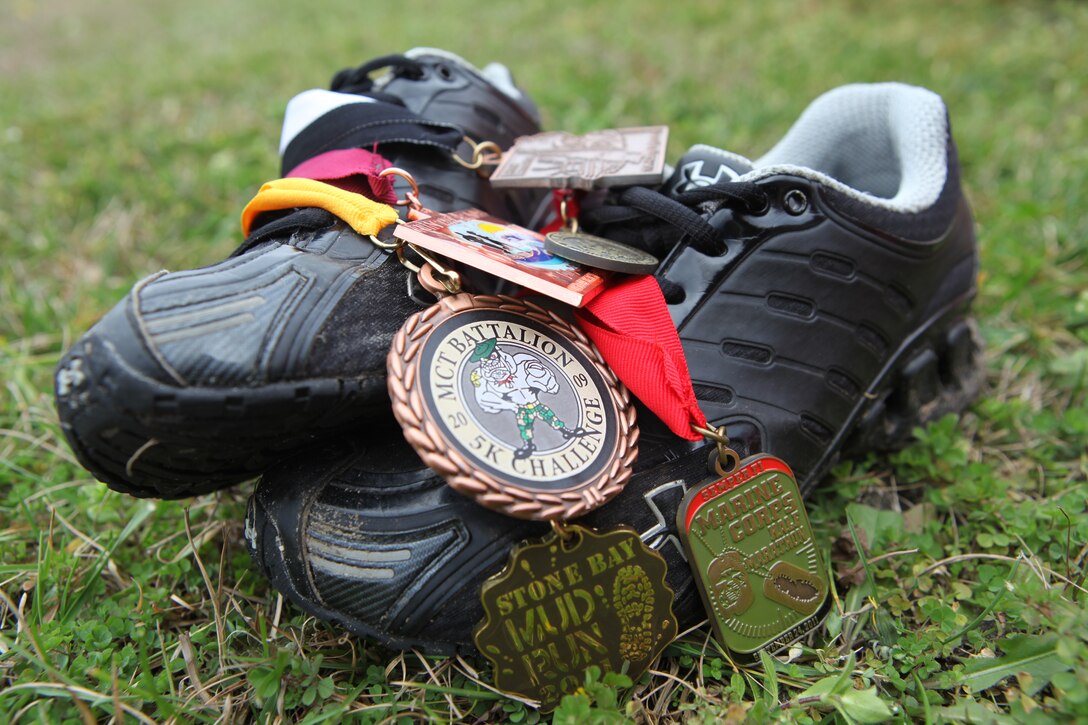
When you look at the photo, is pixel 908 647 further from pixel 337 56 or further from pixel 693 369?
pixel 337 56

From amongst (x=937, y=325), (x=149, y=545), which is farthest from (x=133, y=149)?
(x=937, y=325)

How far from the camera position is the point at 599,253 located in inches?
46.3

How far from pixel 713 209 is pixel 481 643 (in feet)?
2.43

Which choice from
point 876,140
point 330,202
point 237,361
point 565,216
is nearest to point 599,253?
point 565,216

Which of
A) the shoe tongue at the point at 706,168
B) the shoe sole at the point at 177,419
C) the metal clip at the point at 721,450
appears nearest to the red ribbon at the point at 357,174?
the shoe sole at the point at 177,419

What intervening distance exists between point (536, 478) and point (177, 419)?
16.7 inches

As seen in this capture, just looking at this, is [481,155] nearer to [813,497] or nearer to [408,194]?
[408,194]

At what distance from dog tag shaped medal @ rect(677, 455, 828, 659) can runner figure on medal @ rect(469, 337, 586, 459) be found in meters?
0.22

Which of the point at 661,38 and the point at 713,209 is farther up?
the point at 713,209

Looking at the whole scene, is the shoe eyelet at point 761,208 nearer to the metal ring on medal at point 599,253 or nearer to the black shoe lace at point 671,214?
the black shoe lace at point 671,214

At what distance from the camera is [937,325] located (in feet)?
4.84

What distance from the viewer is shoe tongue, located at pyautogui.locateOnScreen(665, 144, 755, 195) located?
4.42ft

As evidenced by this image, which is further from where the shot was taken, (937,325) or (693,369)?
(937,325)

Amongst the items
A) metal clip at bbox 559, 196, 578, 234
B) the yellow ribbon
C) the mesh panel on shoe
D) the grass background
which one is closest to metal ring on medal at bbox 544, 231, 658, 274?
metal clip at bbox 559, 196, 578, 234
